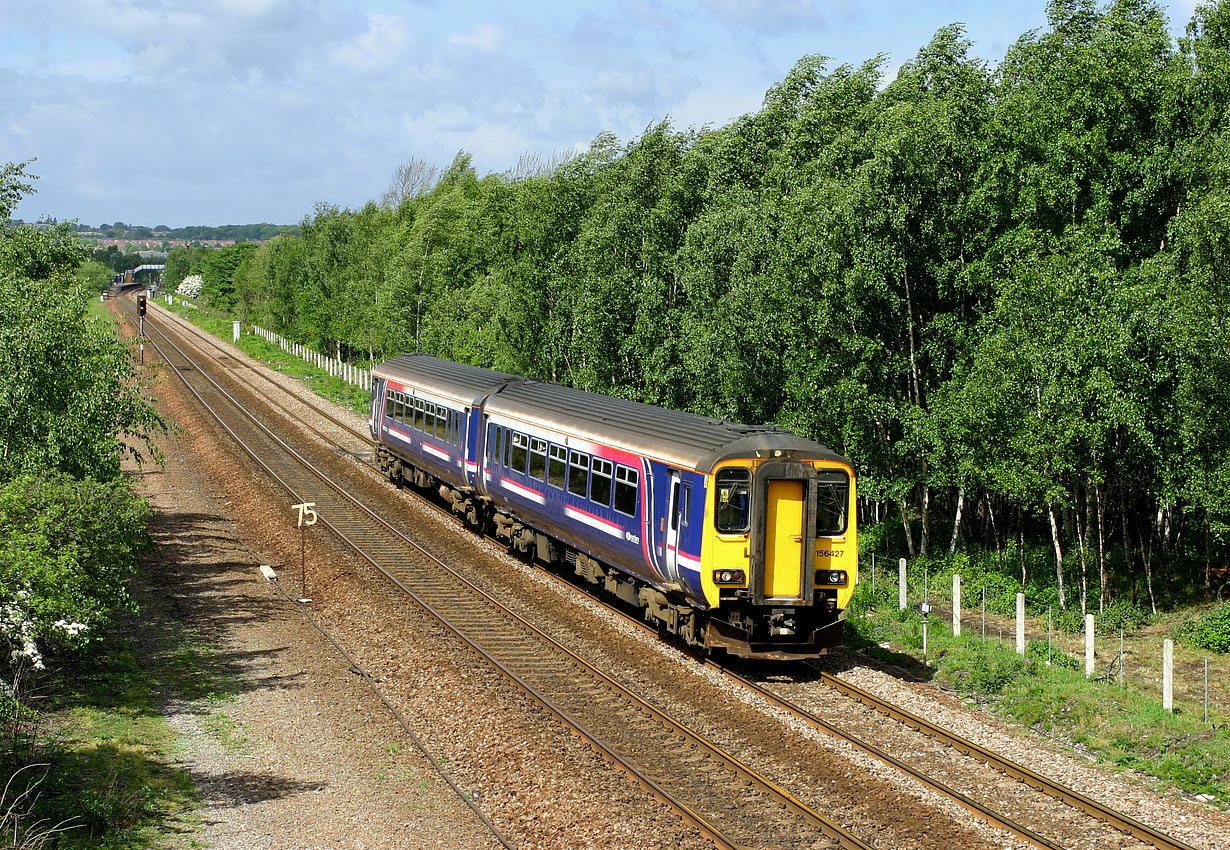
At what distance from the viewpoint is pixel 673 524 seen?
54.7 feet

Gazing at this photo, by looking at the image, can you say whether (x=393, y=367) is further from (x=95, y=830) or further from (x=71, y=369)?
(x=95, y=830)

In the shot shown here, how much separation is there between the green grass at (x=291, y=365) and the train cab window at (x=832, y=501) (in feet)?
108

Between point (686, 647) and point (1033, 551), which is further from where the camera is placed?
point (1033, 551)

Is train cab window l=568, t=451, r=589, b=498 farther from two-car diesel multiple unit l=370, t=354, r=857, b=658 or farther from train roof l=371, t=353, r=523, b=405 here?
train roof l=371, t=353, r=523, b=405

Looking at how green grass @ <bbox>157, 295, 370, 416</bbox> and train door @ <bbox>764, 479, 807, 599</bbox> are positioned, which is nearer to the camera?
train door @ <bbox>764, 479, 807, 599</bbox>

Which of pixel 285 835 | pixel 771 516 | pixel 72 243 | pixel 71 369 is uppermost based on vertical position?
pixel 72 243

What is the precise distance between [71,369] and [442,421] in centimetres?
1054

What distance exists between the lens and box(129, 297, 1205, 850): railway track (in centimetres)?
1120

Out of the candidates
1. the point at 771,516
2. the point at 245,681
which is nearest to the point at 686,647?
the point at 771,516

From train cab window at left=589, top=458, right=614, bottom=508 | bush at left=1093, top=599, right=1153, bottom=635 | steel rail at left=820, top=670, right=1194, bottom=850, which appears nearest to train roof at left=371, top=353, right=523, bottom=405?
train cab window at left=589, top=458, right=614, bottom=508

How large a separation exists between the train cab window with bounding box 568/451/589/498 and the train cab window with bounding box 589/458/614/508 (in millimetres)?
224

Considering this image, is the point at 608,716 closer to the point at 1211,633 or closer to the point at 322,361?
the point at 1211,633

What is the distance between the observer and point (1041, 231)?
22094mm

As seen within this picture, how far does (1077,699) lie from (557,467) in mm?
9937
